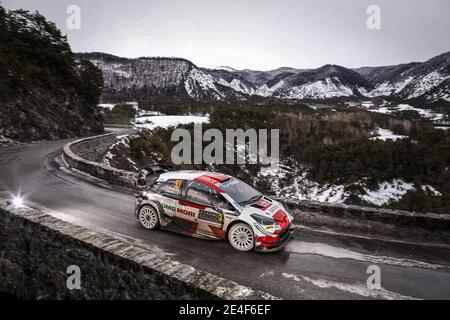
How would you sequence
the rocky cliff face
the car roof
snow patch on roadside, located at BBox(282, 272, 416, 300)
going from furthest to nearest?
the rocky cliff face, the car roof, snow patch on roadside, located at BBox(282, 272, 416, 300)

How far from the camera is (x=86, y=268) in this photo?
16.6ft

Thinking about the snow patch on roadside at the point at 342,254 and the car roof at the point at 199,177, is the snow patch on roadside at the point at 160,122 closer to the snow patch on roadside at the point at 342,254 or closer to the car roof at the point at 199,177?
the car roof at the point at 199,177

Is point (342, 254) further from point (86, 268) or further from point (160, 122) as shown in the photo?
point (160, 122)

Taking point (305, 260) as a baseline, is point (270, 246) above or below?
above

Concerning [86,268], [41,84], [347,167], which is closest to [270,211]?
[86,268]

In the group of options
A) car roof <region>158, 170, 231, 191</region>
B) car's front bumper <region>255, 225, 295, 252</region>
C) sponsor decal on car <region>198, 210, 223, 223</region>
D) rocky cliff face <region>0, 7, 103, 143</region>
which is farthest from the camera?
rocky cliff face <region>0, 7, 103, 143</region>

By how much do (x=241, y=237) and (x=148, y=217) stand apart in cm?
268

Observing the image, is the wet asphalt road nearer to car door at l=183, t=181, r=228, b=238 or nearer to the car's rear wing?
car door at l=183, t=181, r=228, b=238

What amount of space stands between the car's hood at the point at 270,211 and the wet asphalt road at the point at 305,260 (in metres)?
0.74

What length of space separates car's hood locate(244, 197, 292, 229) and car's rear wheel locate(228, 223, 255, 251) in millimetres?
378

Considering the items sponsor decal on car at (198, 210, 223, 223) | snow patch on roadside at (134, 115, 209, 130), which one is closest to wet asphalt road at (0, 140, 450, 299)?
sponsor decal on car at (198, 210, 223, 223)

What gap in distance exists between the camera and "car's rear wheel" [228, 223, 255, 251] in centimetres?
601

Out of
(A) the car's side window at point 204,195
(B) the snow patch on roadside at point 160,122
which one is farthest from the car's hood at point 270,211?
(B) the snow patch on roadside at point 160,122
